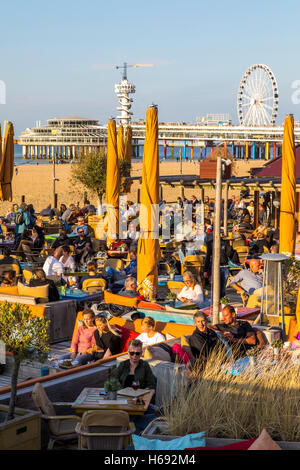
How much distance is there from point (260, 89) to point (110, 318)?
251ft

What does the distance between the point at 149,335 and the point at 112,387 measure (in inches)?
66.7

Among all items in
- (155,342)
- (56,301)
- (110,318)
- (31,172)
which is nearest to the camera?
(155,342)

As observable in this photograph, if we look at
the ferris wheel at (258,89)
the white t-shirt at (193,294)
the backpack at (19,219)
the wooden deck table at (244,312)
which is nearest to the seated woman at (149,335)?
the wooden deck table at (244,312)

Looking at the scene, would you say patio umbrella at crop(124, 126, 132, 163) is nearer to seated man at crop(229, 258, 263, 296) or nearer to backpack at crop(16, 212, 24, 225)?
backpack at crop(16, 212, 24, 225)

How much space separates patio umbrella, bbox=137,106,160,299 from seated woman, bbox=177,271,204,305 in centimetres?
61

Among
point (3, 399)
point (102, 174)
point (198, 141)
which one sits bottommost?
point (3, 399)

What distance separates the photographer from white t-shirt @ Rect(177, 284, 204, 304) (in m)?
8.27

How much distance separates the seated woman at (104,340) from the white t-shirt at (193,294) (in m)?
1.92

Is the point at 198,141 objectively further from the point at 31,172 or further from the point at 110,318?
the point at 110,318

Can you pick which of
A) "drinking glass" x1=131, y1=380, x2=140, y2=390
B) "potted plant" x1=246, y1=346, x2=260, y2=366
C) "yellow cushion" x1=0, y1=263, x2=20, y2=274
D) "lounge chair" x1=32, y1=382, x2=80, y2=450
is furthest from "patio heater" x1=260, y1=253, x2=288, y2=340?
"yellow cushion" x1=0, y1=263, x2=20, y2=274

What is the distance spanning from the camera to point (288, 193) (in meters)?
10.4

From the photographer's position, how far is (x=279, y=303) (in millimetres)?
7672

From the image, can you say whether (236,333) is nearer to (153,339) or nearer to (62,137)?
(153,339)
